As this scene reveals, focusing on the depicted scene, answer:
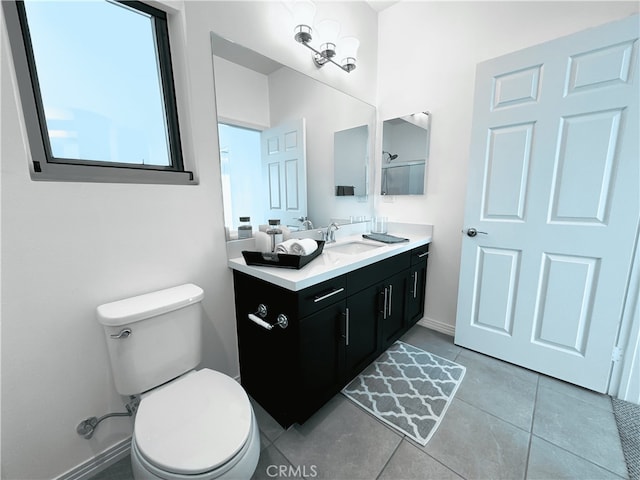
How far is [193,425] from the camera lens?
859 mm

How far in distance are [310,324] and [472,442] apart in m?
0.99

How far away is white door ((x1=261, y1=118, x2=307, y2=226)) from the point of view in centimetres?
164

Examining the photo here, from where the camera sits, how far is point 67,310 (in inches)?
40.1

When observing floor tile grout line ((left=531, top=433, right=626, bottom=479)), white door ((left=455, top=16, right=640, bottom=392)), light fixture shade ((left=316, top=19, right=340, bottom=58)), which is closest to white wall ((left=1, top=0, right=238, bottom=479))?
light fixture shade ((left=316, top=19, right=340, bottom=58))

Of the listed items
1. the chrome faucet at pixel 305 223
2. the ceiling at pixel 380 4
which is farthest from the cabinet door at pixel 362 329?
the ceiling at pixel 380 4

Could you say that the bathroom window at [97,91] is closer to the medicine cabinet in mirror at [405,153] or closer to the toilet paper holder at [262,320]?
the toilet paper holder at [262,320]

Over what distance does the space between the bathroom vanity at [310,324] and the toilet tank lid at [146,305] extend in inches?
11.8

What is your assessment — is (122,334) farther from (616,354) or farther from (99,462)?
(616,354)

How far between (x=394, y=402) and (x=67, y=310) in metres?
1.65

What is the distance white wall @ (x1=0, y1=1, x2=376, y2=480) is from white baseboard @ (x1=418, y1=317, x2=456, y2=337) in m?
1.81

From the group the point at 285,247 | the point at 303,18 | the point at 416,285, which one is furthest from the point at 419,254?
the point at 303,18

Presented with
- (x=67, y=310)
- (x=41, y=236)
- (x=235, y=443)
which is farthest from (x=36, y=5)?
(x=235, y=443)

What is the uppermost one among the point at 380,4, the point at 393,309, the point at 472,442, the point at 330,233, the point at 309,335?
the point at 380,4

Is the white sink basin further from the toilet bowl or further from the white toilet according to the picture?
the toilet bowl
